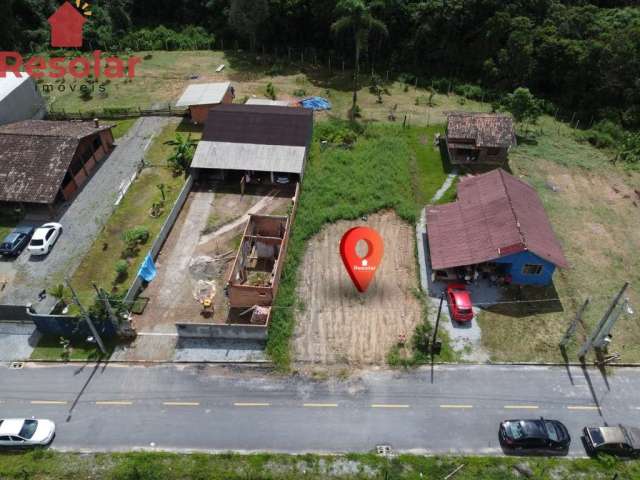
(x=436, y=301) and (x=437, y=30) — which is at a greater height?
(x=437, y=30)

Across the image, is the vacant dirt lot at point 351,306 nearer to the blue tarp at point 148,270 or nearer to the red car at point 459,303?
the red car at point 459,303

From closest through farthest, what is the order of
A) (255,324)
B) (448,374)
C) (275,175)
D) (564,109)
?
(448,374) < (255,324) < (275,175) < (564,109)

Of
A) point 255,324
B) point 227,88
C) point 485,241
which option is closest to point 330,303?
point 255,324

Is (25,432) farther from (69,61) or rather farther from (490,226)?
(69,61)

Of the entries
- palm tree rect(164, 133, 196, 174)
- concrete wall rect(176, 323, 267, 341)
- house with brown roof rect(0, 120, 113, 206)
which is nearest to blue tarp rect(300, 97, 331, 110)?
palm tree rect(164, 133, 196, 174)

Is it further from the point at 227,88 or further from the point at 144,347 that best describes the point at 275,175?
the point at 144,347

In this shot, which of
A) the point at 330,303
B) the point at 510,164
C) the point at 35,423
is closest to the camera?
the point at 35,423

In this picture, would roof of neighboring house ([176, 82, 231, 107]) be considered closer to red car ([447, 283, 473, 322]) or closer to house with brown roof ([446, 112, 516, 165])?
house with brown roof ([446, 112, 516, 165])
